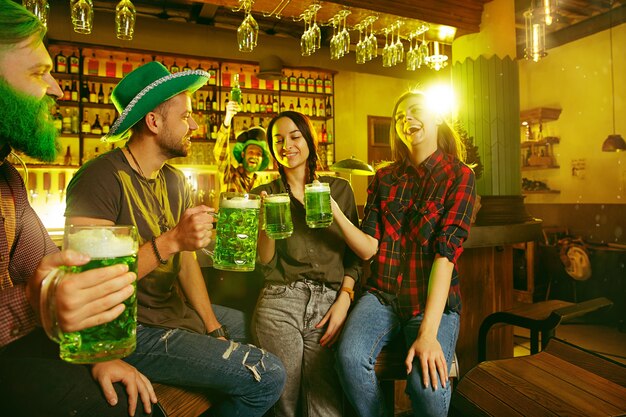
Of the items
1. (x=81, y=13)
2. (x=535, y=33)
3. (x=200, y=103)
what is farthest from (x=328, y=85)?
(x=81, y=13)

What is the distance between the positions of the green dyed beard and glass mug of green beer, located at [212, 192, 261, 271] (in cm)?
55

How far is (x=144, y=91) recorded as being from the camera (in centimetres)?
169

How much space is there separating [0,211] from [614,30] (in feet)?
26.1

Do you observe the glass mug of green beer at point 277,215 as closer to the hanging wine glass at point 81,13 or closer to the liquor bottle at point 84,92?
the hanging wine glass at point 81,13

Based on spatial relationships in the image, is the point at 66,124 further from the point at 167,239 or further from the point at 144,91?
the point at 167,239

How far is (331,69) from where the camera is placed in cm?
671

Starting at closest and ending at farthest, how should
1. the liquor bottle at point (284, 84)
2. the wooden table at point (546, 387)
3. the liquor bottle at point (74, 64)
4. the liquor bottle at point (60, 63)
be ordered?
the wooden table at point (546, 387), the liquor bottle at point (60, 63), the liquor bottle at point (74, 64), the liquor bottle at point (284, 84)

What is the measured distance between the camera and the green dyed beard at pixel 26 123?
1.13 m

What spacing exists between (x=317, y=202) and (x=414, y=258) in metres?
0.51

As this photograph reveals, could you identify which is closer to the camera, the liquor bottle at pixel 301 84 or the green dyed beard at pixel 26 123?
the green dyed beard at pixel 26 123

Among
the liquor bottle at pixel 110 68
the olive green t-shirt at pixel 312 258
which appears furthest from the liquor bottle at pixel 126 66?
the olive green t-shirt at pixel 312 258

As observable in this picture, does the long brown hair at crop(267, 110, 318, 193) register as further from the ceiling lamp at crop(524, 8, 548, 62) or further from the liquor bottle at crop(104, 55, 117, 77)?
the liquor bottle at crop(104, 55, 117, 77)

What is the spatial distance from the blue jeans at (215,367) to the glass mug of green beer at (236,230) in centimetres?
28

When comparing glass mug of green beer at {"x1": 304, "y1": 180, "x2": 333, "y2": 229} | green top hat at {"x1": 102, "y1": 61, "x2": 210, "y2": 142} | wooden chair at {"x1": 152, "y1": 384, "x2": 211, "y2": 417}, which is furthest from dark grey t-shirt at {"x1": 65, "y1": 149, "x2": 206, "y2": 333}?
glass mug of green beer at {"x1": 304, "y1": 180, "x2": 333, "y2": 229}
